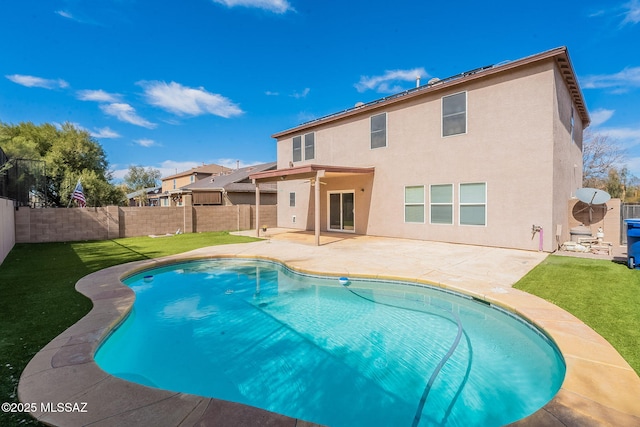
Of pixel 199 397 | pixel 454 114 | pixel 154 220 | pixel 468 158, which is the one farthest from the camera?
pixel 154 220

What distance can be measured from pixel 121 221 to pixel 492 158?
16994 mm

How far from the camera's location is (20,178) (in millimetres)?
12312

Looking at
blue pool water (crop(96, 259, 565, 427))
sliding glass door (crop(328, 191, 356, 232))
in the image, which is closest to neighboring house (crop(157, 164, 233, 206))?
sliding glass door (crop(328, 191, 356, 232))

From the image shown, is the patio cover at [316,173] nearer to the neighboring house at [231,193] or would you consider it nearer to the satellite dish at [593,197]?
the satellite dish at [593,197]

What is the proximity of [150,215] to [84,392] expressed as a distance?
49.6 ft

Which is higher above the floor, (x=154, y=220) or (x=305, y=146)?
(x=305, y=146)

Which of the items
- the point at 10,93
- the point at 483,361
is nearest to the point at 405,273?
the point at 483,361

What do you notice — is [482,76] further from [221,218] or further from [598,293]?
[221,218]


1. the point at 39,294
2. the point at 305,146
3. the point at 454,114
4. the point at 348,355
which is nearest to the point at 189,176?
the point at 305,146

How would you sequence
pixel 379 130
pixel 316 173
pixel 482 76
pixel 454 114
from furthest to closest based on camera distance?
pixel 379 130, pixel 316 173, pixel 454 114, pixel 482 76

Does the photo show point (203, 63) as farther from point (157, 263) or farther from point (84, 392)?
point (84, 392)

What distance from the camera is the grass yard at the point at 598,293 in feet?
12.3

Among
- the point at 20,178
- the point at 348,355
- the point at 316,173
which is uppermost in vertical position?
the point at 316,173

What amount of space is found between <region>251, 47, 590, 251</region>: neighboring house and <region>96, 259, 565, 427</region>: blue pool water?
18.9ft
